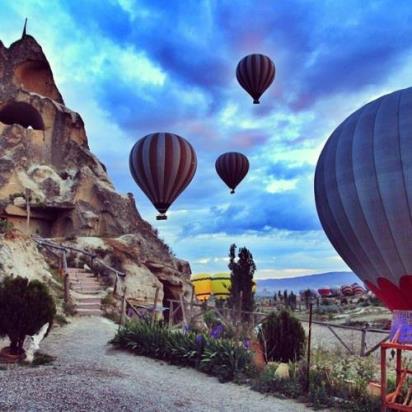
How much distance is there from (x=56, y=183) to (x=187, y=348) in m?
23.9

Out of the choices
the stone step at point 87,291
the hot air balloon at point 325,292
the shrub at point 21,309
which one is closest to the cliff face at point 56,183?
the stone step at point 87,291

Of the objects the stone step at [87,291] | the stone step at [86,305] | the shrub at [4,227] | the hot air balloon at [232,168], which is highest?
the hot air balloon at [232,168]

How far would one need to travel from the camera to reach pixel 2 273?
50.8ft

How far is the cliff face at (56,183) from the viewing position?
2817cm

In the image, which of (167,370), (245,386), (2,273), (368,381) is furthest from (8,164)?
(368,381)

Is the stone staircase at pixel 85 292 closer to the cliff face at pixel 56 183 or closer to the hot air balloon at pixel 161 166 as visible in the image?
the cliff face at pixel 56 183

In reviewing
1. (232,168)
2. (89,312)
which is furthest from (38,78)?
(89,312)

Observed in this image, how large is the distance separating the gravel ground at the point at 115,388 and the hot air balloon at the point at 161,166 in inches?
354

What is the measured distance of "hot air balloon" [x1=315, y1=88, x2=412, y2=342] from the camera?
11547mm

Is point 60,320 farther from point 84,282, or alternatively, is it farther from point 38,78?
point 38,78

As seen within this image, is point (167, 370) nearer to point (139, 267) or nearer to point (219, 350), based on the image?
point (219, 350)

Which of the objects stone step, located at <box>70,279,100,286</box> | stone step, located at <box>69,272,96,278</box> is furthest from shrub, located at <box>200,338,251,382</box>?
stone step, located at <box>69,272,96,278</box>

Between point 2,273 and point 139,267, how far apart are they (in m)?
10.2

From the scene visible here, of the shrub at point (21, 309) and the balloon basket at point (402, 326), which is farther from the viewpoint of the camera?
the balloon basket at point (402, 326)
